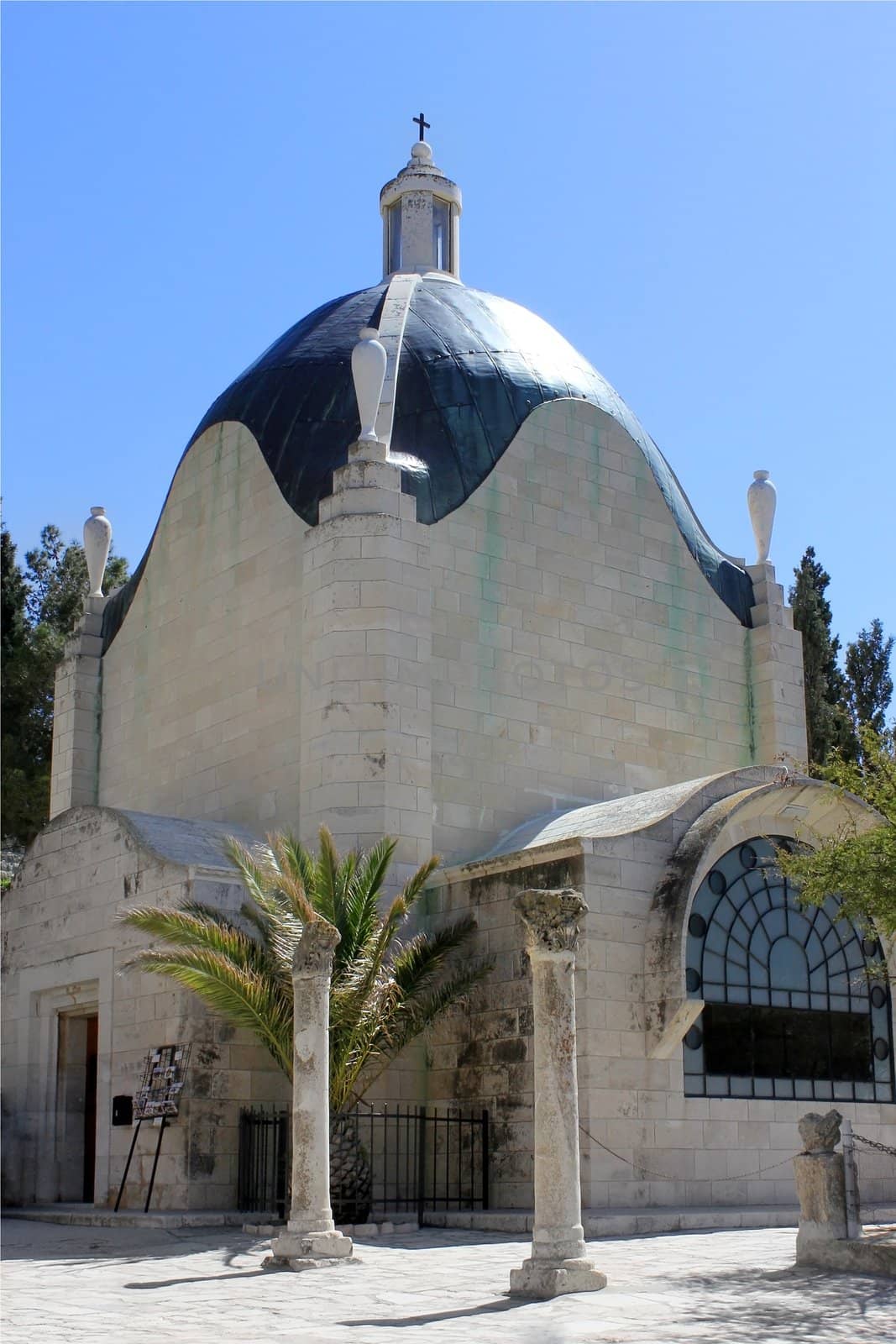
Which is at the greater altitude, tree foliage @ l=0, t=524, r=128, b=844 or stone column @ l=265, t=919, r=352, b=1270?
tree foliage @ l=0, t=524, r=128, b=844

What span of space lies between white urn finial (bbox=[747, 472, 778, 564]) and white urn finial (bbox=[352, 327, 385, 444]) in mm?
6669

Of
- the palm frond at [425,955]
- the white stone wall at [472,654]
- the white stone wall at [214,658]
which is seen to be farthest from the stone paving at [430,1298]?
the white stone wall at [214,658]

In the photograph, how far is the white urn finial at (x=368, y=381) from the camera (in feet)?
60.1

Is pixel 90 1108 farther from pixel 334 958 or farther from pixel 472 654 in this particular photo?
pixel 472 654

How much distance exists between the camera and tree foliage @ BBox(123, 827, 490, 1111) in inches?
544

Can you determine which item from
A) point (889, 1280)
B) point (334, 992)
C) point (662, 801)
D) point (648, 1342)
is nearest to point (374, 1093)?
point (334, 992)

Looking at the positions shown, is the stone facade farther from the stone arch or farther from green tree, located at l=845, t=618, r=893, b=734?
green tree, located at l=845, t=618, r=893, b=734

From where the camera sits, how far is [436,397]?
1967cm

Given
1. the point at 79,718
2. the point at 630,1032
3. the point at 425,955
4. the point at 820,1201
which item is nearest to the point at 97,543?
the point at 79,718

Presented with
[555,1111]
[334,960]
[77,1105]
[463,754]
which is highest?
[463,754]

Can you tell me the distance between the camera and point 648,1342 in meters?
7.55

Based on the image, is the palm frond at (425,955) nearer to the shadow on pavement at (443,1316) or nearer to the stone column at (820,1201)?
the stone column at (820,1201)

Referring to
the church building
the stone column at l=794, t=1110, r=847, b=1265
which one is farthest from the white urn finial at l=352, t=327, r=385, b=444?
the stone column at l=794, t=1110, r=847, b=1265

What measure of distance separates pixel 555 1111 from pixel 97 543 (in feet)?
50.8
